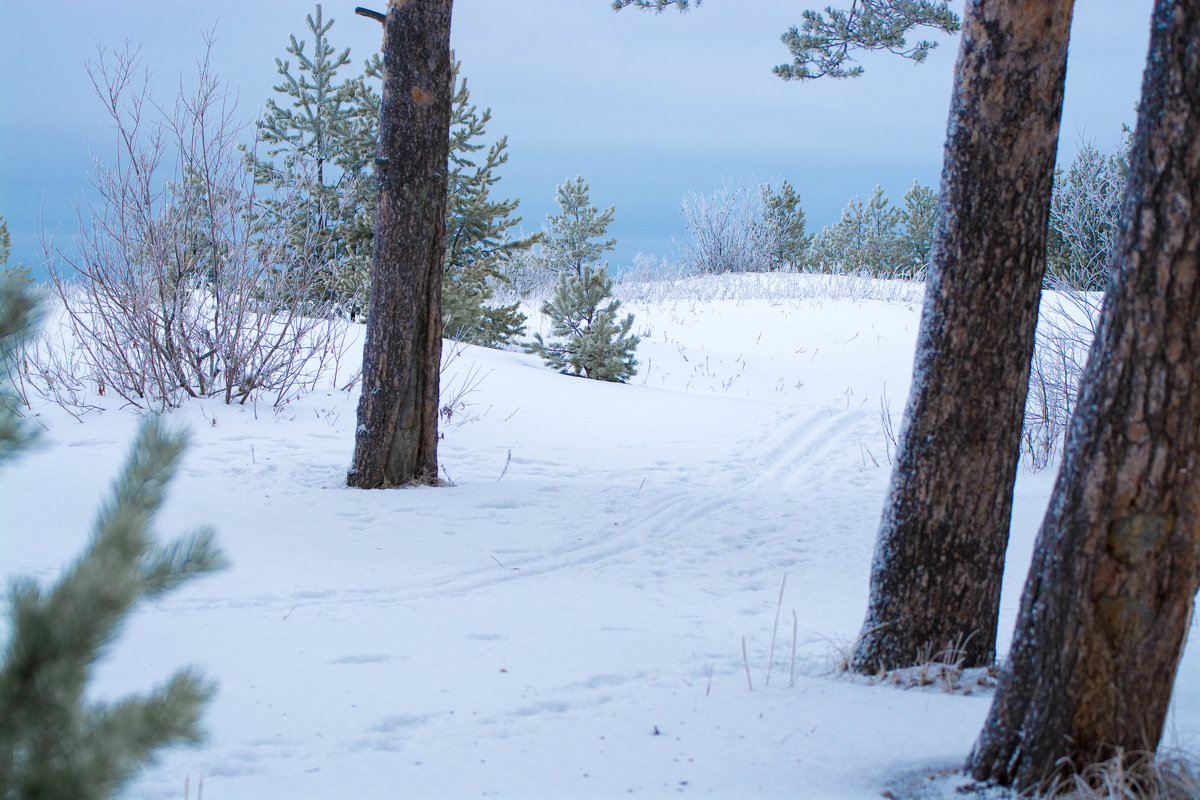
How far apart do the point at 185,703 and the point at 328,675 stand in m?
2.32

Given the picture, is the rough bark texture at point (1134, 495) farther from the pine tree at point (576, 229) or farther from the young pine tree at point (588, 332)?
the pine tree at point (576, 229)

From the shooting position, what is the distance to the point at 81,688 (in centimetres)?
105

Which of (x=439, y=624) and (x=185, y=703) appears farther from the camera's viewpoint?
(x=439, y=624)

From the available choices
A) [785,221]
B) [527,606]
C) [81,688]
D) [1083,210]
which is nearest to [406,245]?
[527,606]

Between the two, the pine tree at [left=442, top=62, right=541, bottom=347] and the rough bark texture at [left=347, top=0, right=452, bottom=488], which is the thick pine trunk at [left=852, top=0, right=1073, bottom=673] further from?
the pine tree at [left=442, top=62, right=541, bottom=347]

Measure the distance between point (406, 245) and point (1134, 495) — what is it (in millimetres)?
5546

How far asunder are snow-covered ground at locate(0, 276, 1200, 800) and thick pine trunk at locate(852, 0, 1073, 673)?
33cm

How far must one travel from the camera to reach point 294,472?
284 inches

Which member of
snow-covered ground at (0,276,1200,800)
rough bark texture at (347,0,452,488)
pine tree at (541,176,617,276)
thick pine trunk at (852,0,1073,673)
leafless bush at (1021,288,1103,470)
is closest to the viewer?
snow-covered ground at (0,276,1200,800)

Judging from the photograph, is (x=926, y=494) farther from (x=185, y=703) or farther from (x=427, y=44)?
(x=427, y=44)

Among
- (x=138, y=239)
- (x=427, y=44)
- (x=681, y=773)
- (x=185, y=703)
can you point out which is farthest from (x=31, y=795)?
(x=138, y=239)

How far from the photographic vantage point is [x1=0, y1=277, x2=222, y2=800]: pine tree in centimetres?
102

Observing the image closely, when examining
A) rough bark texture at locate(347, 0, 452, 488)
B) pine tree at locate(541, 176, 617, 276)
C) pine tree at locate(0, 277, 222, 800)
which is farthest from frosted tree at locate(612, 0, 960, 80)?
pine tree at locate(541, 176, 617, 276)

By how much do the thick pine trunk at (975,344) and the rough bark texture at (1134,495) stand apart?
1034 mm
